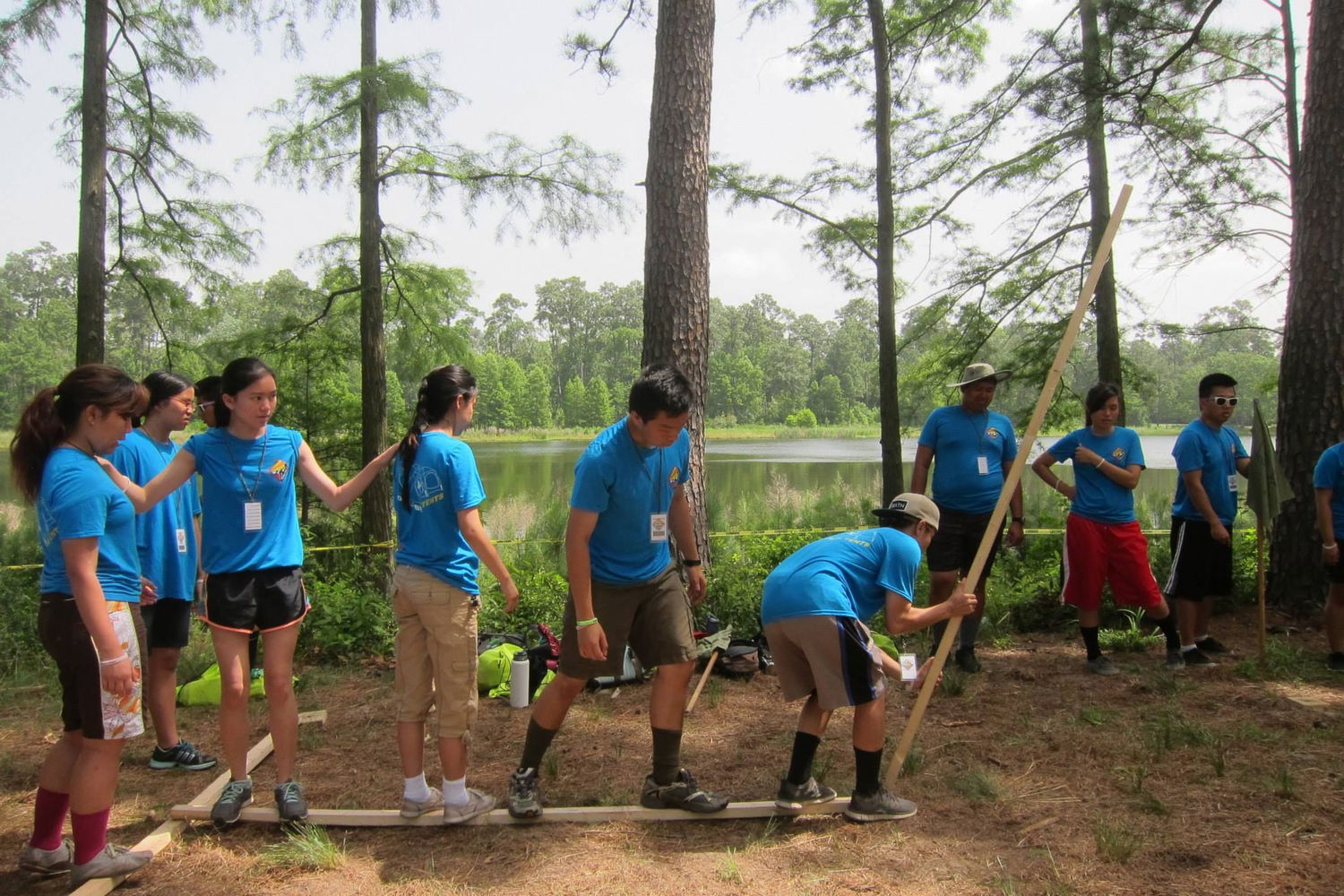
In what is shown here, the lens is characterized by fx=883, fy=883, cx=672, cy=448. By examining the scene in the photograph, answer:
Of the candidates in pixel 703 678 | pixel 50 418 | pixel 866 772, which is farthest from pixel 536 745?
pixel 50 418

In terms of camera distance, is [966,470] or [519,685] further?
[966,470]

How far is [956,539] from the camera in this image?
5.08 metres

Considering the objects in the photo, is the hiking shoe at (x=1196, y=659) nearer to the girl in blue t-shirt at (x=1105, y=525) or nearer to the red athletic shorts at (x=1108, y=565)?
the girl in blue t-shirt at (x=1105, y=525)

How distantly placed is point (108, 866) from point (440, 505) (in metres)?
1.53

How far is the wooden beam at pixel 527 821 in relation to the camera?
326 cm

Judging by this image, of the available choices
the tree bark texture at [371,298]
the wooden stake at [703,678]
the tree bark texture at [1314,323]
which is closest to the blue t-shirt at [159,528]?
the wooden stake at [703,678]

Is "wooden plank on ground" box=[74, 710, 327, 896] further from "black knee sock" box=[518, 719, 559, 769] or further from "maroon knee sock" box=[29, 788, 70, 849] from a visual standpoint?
"black knee sock" box=[518, 719, 559, 769]

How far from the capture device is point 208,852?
3.07 meters

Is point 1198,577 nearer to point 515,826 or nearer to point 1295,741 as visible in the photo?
point 1295,741

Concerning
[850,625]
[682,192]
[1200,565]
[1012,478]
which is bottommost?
[1200,565]

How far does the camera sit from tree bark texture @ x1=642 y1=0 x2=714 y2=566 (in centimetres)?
575

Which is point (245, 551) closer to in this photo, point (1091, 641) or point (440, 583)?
point (440, 583)

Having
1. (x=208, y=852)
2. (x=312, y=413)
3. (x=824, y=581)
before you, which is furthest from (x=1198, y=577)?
(x=312, y=413)

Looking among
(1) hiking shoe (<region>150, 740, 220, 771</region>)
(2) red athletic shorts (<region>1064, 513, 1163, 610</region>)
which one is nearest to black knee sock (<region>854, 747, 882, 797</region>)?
(2) red athletic shorts (<region>1064, 513, 1163, 610</region>)
